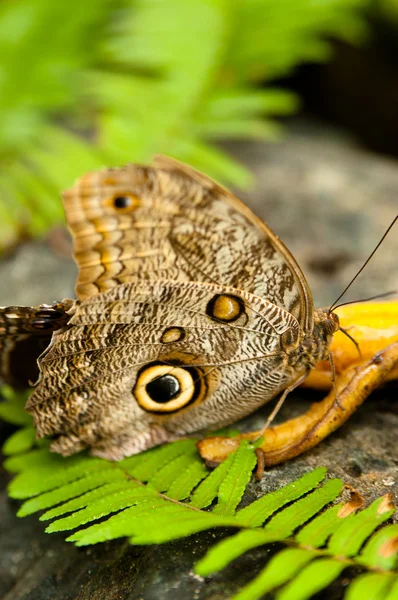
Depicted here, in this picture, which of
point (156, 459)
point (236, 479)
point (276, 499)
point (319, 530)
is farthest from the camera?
point (156, 459)

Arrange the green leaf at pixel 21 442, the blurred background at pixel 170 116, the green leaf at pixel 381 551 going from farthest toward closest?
the blurred background at pixel 170 116, the green leaf at pixel 21 442, the green leaf at pixel 381 551

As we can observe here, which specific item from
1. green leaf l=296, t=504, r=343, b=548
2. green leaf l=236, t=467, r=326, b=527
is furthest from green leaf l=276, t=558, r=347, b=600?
green leaf l=236, t=467, r=326, b=527

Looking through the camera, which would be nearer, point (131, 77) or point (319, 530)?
point (319, 530)

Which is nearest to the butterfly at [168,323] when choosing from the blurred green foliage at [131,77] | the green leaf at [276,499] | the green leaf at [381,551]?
the green leaf at [276,499]

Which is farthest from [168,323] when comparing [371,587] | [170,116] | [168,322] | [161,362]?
[170,116]

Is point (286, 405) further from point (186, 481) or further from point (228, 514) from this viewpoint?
point (228, 514)

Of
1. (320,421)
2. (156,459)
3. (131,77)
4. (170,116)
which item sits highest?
(131,77)

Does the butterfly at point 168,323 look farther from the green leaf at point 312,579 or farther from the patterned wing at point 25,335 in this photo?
the green leaf at point 312,579

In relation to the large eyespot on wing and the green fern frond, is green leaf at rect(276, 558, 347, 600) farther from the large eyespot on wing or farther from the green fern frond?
the large eyespot on wing
